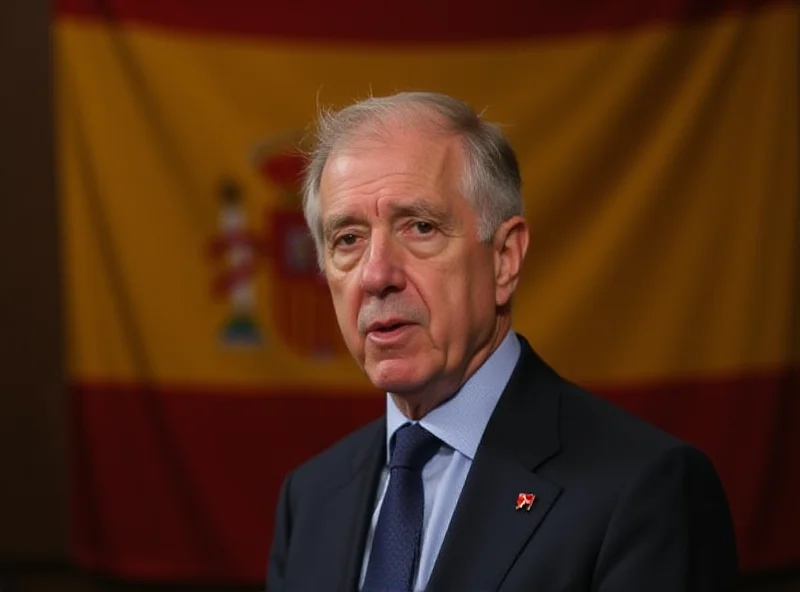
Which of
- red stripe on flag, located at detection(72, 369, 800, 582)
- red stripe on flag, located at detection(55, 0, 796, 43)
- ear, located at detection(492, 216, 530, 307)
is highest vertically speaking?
red stripe on flag, located at detection(55, 0, 796, 43)

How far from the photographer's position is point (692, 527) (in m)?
1.29

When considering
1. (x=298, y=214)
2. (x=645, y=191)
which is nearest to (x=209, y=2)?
(x=298, y=214)

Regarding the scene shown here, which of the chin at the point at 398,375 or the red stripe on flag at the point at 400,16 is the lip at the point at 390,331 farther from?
the red stripe on flag at the point at 400,16

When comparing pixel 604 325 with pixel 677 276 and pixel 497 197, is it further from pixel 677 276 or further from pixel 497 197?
pixel 497 197

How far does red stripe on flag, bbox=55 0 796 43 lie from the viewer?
2.74 m

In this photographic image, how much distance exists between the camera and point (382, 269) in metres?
1.38

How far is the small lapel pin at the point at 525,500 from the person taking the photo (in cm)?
136

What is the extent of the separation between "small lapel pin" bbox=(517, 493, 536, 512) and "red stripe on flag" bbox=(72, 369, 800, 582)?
1.52 meters

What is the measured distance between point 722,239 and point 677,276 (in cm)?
13

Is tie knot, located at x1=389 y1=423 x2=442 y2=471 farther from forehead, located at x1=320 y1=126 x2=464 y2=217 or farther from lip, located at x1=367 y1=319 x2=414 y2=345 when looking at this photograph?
forehead, located at x1=320 y1=126 x2=464 y2=217

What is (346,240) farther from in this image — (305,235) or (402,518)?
(305,235)

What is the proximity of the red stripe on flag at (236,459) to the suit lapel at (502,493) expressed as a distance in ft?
4.67

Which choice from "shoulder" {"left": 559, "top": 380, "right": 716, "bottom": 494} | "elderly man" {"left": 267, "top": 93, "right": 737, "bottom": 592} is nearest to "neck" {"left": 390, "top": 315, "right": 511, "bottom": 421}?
"elderly man" {"left": 267, "top": 93, "right": 737, "bottom": 592}

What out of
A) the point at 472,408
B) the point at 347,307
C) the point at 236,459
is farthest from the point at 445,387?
Answer: the point at 236,459
